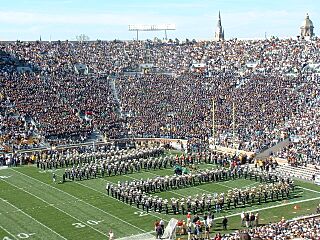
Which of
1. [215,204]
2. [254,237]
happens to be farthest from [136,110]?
[254,237]

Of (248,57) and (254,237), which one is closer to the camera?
(254,237)

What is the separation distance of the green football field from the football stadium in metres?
0.06

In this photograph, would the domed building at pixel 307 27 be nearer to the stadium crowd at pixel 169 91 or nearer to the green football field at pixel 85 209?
the stadium crowd at pixel 169 91

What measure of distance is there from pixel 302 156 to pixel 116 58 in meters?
26.6

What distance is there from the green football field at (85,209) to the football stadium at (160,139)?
64 millimetres

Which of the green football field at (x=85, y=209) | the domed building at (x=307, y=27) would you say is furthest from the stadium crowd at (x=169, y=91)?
the domed building at (x=307, y=27)

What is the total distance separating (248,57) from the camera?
51.8 meters

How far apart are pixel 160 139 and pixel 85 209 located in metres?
16.4

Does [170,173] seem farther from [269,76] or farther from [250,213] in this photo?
[269,76]

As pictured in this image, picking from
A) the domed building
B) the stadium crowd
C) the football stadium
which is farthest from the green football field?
the domed building

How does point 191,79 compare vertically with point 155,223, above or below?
above

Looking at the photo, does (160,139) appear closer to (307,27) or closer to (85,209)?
(85,209)

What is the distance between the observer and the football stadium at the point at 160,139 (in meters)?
22.3

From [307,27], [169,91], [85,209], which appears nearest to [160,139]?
[169,91]
